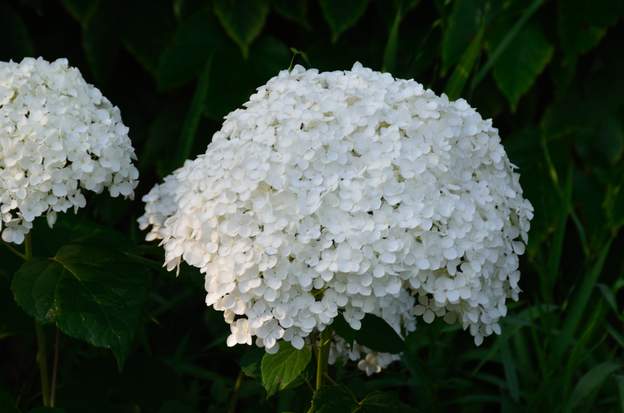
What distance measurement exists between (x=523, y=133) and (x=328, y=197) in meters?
1.45

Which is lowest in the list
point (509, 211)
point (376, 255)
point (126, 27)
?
point (376, 255)

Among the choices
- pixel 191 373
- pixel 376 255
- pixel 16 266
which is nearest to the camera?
pixel 376 255

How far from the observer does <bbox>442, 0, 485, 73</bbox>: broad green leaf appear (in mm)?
2721

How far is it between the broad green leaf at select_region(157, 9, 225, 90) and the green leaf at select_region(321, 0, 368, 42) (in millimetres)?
344

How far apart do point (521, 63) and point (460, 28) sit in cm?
20

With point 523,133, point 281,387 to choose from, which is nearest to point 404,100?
point 281,387

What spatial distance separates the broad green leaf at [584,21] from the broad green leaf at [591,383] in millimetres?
918

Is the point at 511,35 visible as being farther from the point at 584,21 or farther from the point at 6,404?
the point at 6,404

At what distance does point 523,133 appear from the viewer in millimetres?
2928

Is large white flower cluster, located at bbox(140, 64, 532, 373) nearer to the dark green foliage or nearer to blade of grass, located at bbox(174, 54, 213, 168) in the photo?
the dark green foliage

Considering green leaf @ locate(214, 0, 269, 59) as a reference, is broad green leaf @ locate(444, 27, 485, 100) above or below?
below

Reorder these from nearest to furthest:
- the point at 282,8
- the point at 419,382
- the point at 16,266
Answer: the point at 16,266, the point at 419,382, the point at 282,8

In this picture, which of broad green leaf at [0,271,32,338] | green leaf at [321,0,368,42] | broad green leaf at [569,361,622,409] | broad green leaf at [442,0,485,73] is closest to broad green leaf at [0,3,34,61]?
green leaf at [321,0,368,42]

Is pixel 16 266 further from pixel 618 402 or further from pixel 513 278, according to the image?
pixel 618 402
